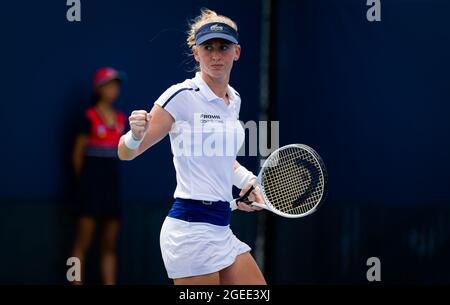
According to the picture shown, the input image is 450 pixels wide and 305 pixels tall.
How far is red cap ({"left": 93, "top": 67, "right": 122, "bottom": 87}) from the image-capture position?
604 cm

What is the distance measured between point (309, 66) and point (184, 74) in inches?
29.9

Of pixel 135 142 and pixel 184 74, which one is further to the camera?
pixel 184 74

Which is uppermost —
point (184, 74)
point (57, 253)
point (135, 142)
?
point (184, 74)

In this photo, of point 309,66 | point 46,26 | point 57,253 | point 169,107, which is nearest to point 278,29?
point 309,66

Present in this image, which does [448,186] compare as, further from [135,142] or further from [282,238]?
[135,142]

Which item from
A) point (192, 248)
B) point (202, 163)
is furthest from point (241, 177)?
point (192, 248)

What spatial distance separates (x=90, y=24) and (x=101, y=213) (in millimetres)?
1118

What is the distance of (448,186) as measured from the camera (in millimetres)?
6242

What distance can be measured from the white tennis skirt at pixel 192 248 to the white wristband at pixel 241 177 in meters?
0.47

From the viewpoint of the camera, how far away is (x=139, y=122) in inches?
151

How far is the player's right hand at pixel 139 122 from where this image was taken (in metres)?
3.84

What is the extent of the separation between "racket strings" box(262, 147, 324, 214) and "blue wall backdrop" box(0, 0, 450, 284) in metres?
1.46

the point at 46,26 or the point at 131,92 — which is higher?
the point at 46,26
